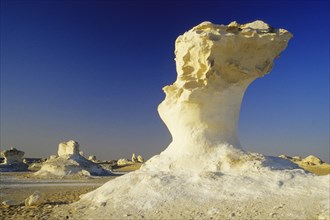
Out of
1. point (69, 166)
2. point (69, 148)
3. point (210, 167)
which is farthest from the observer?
point (69, 148)

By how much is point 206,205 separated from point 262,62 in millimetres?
5060

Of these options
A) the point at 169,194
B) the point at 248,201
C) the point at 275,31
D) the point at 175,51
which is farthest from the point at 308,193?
the point at 175,51

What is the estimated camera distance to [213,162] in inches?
392

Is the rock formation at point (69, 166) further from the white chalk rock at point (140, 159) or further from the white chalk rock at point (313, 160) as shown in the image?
the white chalk rock at point (140, 159)

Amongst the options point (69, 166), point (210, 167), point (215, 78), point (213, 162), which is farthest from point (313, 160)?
point (210, 167)

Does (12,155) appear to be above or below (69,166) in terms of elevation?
above

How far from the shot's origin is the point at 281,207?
7445 millimetres

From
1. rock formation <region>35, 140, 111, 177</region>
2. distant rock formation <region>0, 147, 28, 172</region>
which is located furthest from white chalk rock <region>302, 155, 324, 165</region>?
distant rock formation <region>0, 147, 28, 172</region>

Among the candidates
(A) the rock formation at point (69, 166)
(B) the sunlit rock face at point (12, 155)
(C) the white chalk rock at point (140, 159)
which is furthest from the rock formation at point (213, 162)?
(C) the white chalk rock at point (140, 159)

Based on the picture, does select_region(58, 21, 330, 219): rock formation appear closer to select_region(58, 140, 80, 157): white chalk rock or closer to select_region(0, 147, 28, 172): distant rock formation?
select_region(58, 140, 80, 157): white chalk rock

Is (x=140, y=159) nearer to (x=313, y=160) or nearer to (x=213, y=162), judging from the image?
(x=313, y=160)

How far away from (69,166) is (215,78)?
18.1m

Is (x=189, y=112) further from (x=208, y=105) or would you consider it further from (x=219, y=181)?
(x=219, y=181)

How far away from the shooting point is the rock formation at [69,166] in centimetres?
2513
